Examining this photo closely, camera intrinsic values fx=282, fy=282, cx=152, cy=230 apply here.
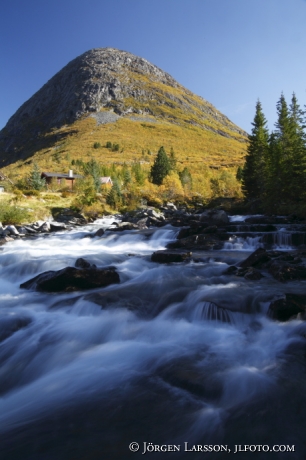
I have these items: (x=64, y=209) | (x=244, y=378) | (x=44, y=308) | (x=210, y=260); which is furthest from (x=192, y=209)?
(x=244, y=378)

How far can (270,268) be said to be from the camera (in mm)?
11266

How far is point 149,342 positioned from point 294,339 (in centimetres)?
340

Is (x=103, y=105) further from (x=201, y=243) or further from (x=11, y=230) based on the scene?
(x=201, y=243)

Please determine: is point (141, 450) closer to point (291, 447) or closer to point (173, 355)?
point (291, 447)

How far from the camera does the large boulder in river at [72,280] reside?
1040 cm

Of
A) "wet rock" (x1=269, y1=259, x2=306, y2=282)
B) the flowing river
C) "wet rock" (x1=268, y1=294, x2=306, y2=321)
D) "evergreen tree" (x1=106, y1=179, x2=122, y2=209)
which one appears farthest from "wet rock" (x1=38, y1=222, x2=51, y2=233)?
"wet rock" (x1=268, y1=294, x2=306, y2=321)

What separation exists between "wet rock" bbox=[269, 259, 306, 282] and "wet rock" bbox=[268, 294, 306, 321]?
2.54 metres

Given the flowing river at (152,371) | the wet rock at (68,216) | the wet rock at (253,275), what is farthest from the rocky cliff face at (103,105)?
the wet rock at (253,275)

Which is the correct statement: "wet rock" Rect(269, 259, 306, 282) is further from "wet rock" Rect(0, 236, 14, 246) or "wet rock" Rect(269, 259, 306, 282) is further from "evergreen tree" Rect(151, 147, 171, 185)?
"evergreen tree" Rect(151, 147, 171, 185)

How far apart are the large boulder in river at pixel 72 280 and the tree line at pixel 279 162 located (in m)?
20.3

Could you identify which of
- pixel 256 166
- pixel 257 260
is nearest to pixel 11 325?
pixel 257 260

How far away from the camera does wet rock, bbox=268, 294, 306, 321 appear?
7.16 m

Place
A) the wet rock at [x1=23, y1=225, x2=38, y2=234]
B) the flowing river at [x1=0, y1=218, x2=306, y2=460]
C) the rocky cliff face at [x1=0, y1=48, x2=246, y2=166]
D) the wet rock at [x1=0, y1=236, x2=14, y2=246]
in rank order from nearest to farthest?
the flowing river at [x1=0, y1=218, x2=306, y2=460] < the wet rock at [x1=0, y1=236, x2=14, y2=246] < the wet rock at [x1=23, y1=225, x2=38, y2=234] < the rocky cliff face at [x1=0, y1=48, x2=246, y2=166]

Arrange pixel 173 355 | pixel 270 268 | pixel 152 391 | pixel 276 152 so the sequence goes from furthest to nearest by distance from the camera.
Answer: pixel 276 152 < pixel 270 268 < pixel 173 355 < pixel 152 391
